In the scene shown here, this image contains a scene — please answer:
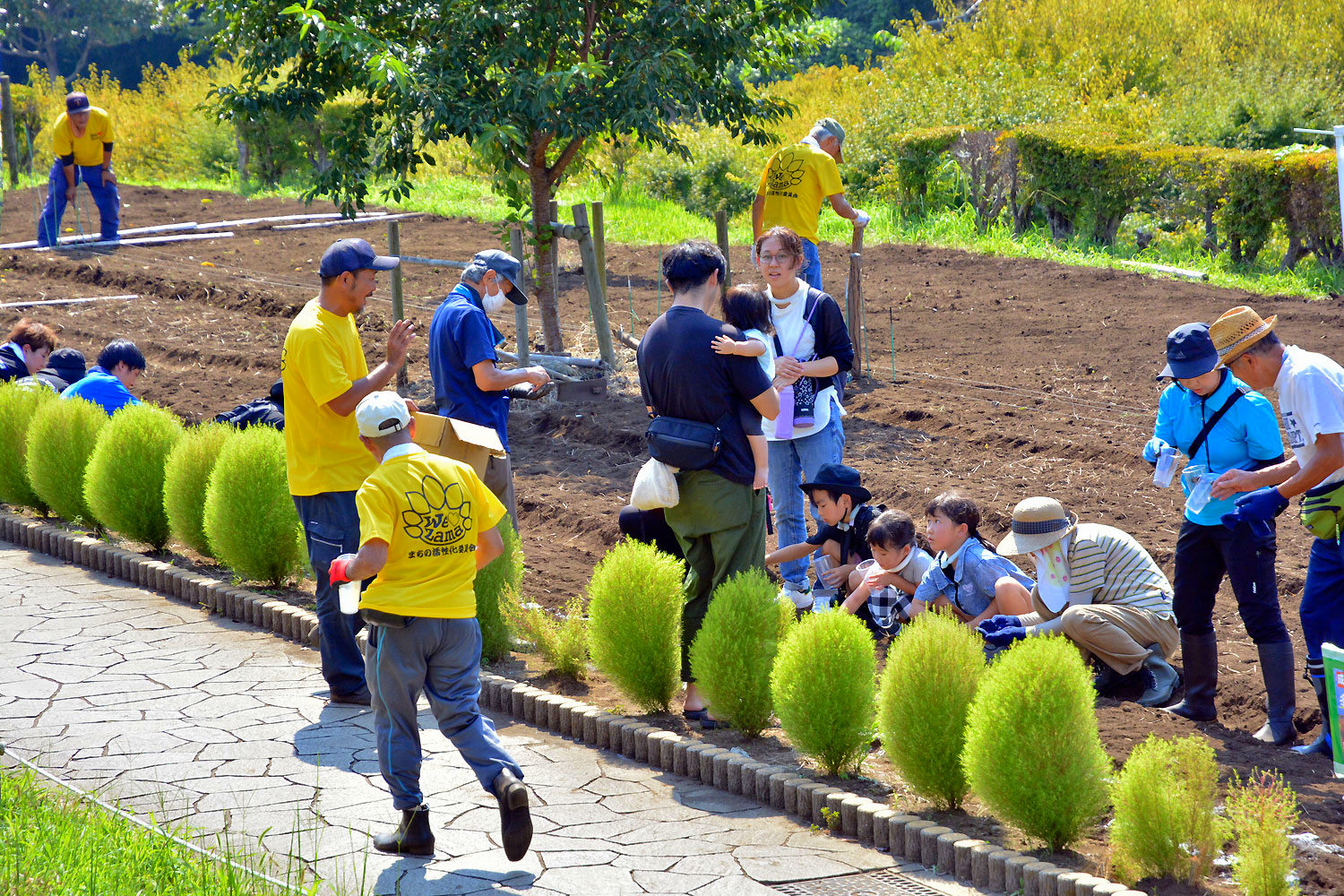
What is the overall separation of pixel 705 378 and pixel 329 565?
172cm

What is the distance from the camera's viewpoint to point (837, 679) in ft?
15.6

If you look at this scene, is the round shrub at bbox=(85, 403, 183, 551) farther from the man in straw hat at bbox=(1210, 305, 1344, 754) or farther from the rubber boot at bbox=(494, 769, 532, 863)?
the man in straw hat at bbox=(1210, 305, 1344, 754)

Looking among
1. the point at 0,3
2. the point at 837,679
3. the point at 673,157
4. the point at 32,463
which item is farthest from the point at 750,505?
the point at 0,3

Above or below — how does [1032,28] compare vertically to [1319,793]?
above

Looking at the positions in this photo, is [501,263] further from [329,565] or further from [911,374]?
[911,374]

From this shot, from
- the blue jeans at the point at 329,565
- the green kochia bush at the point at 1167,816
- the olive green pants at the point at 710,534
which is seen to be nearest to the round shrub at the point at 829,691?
the olive green pants at the point at 710,534

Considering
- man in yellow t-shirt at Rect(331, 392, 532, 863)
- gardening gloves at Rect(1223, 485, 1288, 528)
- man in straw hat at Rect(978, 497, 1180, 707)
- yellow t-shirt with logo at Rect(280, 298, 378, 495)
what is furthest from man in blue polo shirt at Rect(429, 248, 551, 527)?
gardening gloves at Rect(1223, 485, 1288, 528)

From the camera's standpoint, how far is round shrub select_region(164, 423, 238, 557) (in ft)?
24.4

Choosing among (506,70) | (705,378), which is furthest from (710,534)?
(506,70)

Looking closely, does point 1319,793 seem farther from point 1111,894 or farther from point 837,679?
point 837,679

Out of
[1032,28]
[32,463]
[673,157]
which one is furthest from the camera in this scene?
[1032,28]

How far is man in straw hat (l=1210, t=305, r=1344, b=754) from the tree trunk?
7503 millimetres

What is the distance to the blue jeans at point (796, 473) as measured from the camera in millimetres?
6711

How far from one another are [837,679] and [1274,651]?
5.98 ft
